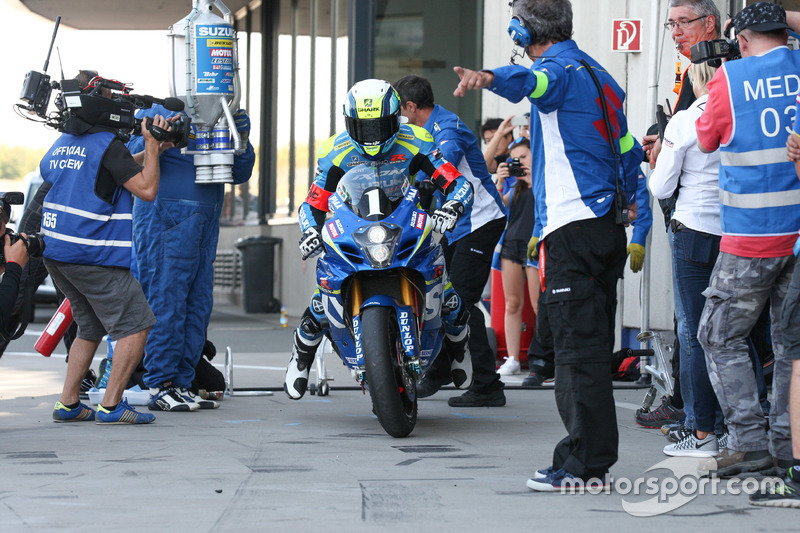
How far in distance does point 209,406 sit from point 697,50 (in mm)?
3846

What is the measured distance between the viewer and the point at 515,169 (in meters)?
9.45

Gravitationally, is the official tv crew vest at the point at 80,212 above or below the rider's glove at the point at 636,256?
above

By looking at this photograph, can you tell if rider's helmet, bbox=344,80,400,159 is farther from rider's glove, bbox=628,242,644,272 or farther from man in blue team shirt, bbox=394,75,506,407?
rider's glove, bbox=628,242,644,272

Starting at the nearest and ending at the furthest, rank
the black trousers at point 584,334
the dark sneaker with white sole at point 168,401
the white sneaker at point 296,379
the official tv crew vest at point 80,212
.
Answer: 1. the black trousers at point 584,334
2. the official tv crew vest at point 80,212
3. the white sneaker at point 296,379
4. the dark sneaker with white sole at point 168,401

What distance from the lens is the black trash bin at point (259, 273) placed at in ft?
67.7

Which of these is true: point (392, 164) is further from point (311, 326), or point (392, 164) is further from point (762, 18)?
point (762, 18)

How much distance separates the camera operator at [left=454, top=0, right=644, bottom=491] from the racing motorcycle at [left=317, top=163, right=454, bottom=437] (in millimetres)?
1319

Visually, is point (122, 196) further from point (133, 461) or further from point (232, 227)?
point (232, 227)

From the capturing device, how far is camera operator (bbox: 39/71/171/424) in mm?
6590

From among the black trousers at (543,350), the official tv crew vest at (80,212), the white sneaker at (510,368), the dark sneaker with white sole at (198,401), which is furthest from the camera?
the white sneaker at (510,368)

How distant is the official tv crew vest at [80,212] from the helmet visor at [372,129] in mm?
1387

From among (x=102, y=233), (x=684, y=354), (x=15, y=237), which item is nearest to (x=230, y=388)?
(x=102, y=233)

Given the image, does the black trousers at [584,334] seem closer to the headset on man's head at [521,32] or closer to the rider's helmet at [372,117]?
the headset on man's head at [521,32]

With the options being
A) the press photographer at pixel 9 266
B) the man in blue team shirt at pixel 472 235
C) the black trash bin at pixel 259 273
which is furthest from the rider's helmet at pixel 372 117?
the black trash bin at pixel 259 273
